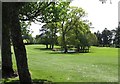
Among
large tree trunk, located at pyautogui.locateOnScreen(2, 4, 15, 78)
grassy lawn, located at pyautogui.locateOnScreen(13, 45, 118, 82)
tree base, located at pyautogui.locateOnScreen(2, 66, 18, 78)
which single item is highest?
large tree trunk, located at pyautogui.locateOnScreen(2, 4, 15, 78)

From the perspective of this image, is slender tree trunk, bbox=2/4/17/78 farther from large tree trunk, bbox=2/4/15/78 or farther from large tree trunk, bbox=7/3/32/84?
large tree trunk, bbox=7/3/32/84

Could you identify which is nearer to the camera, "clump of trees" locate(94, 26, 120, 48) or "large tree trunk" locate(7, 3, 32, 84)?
"large tree trunk" locate(7, 3, 32, 84)

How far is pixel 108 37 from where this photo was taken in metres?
164

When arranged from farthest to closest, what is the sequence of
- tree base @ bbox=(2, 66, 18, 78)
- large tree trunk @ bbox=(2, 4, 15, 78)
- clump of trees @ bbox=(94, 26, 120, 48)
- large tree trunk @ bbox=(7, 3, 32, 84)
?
clump of trees @ bbox=(94, 26, 120, 48) → large tree trunk @ bbox=(2, 4, 15, 78) → tree base @ bbox=(2, 66, 18, 78) → large tree trunk @ bbox=(7, 3, 32, 84)

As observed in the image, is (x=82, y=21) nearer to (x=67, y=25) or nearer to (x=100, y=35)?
(x=67, y=25)

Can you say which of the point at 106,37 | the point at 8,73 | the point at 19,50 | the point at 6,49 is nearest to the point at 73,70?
the point at 6,49

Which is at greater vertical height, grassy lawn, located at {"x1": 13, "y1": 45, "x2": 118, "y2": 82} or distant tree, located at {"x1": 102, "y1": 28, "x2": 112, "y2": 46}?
distant tree, located at {"x1": 102, "y1": 28, "x2": 112, "y2": 46}

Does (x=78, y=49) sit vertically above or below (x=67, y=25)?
below

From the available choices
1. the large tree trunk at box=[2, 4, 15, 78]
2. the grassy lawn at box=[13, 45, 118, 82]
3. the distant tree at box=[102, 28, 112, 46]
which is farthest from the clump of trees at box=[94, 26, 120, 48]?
the large tree trunk at box=[2, 4, 15, 78]

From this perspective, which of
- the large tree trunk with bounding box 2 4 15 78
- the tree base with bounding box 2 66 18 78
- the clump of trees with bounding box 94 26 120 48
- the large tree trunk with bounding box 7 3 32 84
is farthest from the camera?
the clump of trees with bounding box 94 26 120 48

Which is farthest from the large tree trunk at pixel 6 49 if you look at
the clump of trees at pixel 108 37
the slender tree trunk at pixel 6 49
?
the clump of trees at pixel 108 37

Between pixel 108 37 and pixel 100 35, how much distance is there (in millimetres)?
4115

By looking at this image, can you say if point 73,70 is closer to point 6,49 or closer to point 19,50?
point 6,49

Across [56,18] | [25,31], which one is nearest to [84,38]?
[25,31]
